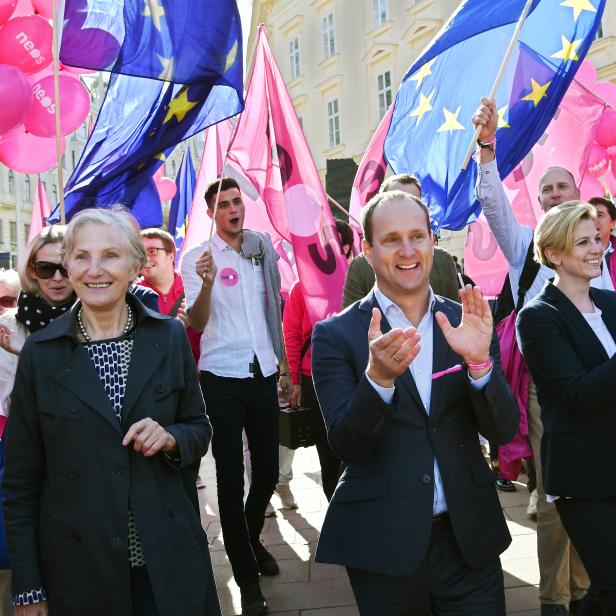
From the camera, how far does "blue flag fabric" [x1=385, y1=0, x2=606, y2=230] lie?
15.0 feet

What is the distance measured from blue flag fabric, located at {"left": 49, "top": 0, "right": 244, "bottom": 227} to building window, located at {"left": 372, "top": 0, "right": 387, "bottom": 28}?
22.4m

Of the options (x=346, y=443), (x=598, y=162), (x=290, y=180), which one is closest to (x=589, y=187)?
(x=598, y=162)

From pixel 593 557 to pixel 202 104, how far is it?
317cm

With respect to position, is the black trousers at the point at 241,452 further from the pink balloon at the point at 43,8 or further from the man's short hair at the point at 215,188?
the pink balloon at the point at 43,8

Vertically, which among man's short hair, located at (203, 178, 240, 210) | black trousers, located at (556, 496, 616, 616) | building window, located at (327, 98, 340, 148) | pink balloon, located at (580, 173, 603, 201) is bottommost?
black trousers, located at (556, 496, 616, 616)

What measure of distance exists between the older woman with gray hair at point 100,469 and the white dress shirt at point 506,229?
1854mm

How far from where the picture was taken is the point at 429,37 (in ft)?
75.2

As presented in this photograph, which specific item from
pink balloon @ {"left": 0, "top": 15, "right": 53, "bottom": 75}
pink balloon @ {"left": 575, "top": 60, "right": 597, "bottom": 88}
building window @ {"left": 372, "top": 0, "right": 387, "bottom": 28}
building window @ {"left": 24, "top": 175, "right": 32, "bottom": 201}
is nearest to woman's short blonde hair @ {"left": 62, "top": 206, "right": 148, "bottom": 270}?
pink balloon @ {"left": 0, "top": 15, "right": 53, "bottom": 75}

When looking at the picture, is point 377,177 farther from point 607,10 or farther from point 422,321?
point 607,10

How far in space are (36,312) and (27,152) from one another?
10.7 feet

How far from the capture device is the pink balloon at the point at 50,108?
537cm

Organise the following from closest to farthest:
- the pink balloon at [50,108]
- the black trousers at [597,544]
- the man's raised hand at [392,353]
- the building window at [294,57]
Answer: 1. the man's raised hand at [392,353]
2. the black trousers at [597,544]
3. the pink balloon at [50,108]
4. the building window at [294,57]

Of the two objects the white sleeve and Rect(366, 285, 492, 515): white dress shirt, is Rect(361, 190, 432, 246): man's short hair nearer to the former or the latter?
Rect(366, 285, 492, 515): white dress shirt

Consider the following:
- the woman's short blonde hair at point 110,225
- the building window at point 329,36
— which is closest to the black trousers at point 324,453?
the woman's short blonde hair at point 110,225
